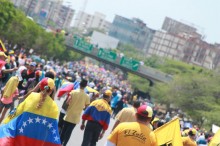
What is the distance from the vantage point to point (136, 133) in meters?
7.08

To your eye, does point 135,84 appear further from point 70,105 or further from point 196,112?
point 70,105

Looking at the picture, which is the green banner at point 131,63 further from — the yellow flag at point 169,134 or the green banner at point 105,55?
the yellow flag at point 169,134

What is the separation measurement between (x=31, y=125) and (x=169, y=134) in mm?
2943

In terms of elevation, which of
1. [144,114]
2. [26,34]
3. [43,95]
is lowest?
[43,95]

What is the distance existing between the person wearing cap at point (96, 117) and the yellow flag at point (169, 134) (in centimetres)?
212

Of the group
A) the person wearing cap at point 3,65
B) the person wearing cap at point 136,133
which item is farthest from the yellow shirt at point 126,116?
the person wearing cap at point 136,133

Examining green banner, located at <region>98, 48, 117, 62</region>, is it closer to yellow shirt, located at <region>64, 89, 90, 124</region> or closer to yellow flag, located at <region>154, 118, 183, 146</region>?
yellow shirt, located at <region>64, 89, 90, 124</region>

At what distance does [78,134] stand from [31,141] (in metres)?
9.31

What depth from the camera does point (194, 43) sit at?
19500 cm

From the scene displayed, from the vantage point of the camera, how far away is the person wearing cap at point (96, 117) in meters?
11.2

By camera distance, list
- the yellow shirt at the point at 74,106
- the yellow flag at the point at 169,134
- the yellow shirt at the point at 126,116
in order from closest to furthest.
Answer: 1. the yellow flag at the point at 169,134
2. the yellow shirt at the point at 126,116
3. the yellow shirt at the point at 74,106

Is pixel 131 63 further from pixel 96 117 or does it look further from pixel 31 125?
pixel 31 125

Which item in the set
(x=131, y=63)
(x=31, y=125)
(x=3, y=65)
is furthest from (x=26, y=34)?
(x=31, y=125)

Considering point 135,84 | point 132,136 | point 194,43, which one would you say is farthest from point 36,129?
point 194,43
